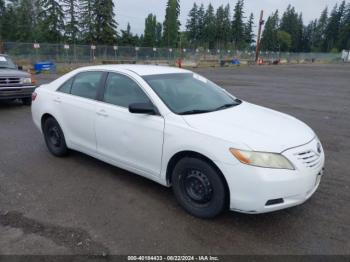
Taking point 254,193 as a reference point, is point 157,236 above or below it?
below

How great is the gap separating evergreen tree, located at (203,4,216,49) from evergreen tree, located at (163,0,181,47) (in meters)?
15.3

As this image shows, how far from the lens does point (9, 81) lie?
358 inches

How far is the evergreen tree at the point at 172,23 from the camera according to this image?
3543 inches

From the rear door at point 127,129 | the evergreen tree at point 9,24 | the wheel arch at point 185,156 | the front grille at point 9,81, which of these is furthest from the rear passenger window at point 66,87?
the evergreen tree at point 9,24

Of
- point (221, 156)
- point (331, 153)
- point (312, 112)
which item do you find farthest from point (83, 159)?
point (312, 112)

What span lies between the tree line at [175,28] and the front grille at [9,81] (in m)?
49.3

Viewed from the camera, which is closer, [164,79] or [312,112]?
[164,79]

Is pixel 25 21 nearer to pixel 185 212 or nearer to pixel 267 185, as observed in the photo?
pixel 185 212

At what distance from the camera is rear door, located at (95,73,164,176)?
140 inches

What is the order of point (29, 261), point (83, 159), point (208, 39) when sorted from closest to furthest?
point (29, 261) → point (83, 159) → point (208, 39)

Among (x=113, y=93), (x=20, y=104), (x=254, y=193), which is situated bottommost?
(x=20, y=104)

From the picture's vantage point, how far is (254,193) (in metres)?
2.87

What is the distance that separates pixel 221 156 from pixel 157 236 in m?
1.04

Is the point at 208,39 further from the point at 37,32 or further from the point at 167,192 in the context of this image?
the point at 167,192
